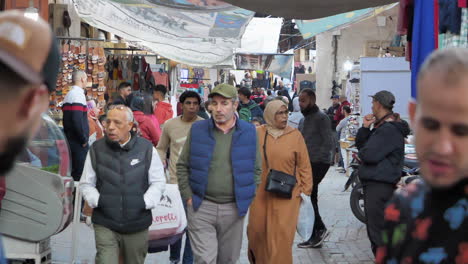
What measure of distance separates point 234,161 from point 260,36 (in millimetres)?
21362

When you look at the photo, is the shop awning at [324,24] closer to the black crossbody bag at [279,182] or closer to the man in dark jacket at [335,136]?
the black crossbody bag at [279,182]

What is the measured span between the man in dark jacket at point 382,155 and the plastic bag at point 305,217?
0.63 m

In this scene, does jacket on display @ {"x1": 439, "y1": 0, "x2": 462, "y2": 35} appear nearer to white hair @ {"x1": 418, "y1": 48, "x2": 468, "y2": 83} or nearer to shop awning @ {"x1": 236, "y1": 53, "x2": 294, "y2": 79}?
white hair @ {"x1": 418, "y1": 48, "x2": 468, "y2": 83}

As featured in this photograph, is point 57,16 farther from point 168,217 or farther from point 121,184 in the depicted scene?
point 121,184

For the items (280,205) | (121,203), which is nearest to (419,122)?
(121,203)

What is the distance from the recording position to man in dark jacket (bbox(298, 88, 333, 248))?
33.9ft

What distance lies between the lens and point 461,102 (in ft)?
6.32

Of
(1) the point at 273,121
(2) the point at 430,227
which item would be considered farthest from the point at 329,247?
(2) the point at 430,227

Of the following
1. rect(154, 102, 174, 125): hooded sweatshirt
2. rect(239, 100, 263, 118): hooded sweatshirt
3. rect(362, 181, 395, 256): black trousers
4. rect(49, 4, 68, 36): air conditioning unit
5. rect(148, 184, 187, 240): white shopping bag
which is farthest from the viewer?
rect(239, 100, 263, 118): hooded sweatshirt

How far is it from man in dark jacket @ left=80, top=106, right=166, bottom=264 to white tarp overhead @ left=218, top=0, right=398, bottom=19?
2.29 m

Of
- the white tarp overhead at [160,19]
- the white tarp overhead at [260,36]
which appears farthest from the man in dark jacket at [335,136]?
the white tarp overhead at [160,19]

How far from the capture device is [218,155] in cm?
710

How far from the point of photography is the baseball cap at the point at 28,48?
1.28 m

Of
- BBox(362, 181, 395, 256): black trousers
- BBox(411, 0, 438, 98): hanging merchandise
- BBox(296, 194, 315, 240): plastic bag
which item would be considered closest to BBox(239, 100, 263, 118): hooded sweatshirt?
BBox(296, 194, 315, 240): plastic bag
